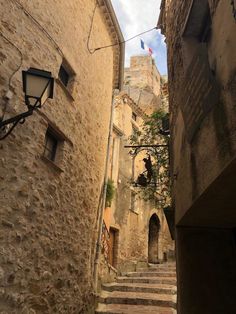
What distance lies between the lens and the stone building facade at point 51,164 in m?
4.79

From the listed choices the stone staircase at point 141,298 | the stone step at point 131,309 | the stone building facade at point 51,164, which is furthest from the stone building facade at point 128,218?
the stone building facade at point 51,164

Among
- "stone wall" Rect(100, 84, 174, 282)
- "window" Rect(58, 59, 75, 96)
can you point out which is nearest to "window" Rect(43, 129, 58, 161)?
"window" Rect(58, 59, 75, 96)

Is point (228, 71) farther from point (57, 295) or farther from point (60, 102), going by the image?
point (57, 295)

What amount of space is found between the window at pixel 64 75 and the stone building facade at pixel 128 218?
424 centimetres

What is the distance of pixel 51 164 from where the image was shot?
5.96m

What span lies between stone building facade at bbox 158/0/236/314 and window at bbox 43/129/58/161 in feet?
10.4

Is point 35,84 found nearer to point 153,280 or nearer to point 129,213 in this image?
point 153,280

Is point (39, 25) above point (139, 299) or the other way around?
above

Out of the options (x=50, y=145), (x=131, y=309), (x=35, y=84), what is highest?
(x=50, y=145)

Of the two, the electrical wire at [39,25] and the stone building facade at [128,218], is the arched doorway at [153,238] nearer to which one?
the stone building facade at [128,218]

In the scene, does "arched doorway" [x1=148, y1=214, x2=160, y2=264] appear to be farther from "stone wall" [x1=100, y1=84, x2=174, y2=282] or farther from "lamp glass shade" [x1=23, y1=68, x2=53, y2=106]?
"lamp glass shade" [x1=23, y1=68, x2=53, y2=106]

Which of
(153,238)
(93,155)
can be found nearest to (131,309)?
(93,155)

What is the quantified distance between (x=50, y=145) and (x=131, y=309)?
4.60 metres

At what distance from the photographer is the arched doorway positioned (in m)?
17.2
